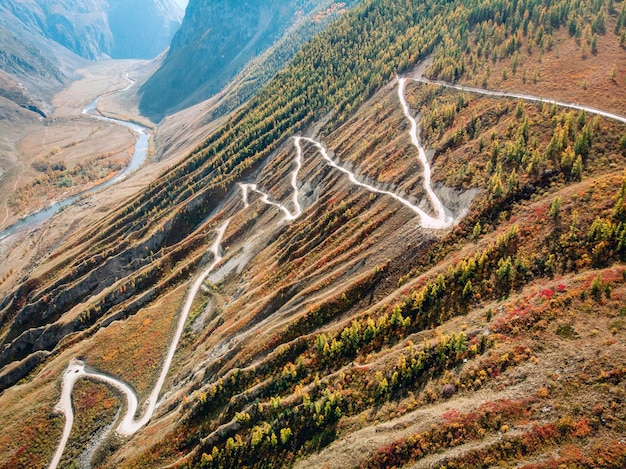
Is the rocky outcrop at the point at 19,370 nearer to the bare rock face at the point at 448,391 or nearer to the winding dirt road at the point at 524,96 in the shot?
the bare rock face at the point at 448,391

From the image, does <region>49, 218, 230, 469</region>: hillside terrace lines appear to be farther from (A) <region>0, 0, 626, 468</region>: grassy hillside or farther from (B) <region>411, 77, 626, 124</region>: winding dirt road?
(B) <region>411, 77, 626, 124</region>: winding dirt road

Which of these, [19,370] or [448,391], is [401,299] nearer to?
[448,391]

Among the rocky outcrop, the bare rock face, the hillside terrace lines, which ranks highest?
the rocky outcrop

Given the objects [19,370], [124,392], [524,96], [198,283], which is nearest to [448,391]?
[124,392]

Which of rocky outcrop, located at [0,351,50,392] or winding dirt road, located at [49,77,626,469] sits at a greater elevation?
rocky outcrop, located at [0,351,50,392]

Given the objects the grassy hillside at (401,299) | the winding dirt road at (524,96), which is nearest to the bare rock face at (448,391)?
the grassy hillside at (401,299)

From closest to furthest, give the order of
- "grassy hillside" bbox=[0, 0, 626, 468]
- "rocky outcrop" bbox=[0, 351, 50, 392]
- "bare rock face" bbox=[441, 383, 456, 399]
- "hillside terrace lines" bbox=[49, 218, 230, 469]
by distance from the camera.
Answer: "grassy hillside" bbox=[0, 0, 626, 468]
"bare rock face" bbox=[441, 383, 456, 399]
"hillside terrace lines" bbox=[49, 218, 230, 469]
"rocky outcrop" bbox=[0, 351, 50, 392]

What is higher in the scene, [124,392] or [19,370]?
[19,370]

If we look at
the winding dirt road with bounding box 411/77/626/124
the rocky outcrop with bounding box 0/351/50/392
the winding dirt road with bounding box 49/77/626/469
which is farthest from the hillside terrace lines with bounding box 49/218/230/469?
the winding dirt road with bounding box 411/77/626/124

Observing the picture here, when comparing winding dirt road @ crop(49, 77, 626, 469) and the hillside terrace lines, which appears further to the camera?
the hillside terrace lines

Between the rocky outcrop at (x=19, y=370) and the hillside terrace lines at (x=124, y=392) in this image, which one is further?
the rocky outcrop at (x=19, y=370)
